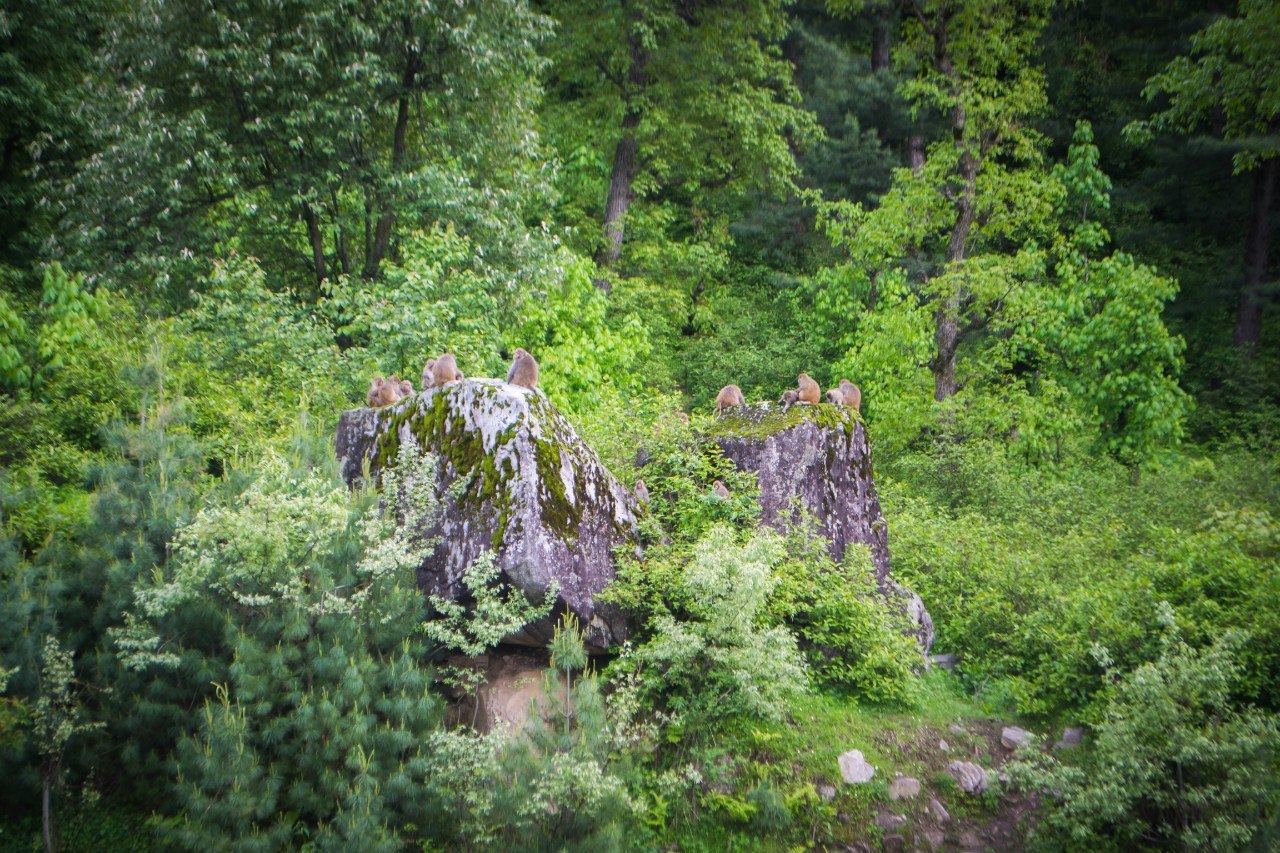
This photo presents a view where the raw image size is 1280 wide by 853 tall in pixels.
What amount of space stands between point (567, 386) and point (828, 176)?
1050 cm

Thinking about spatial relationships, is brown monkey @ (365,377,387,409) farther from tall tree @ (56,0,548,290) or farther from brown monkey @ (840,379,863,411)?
brown monkey @ (840,379,863,411)

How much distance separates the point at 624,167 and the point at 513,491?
54.5ft

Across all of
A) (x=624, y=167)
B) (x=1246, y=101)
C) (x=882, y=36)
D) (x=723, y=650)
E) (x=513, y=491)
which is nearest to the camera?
(x=723, y=650)

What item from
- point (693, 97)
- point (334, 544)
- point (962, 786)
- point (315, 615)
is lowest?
point (962, 786)

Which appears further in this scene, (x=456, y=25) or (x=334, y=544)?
(x=456, y=25)

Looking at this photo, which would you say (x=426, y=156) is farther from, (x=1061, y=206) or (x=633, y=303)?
(x=1061, y=206)

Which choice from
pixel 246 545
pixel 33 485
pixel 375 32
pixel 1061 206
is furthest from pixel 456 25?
pixel 1061 206

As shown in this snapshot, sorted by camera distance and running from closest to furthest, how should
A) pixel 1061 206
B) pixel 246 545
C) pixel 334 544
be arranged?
pixel 246 545
pixel 334 544
pixel 1061 206

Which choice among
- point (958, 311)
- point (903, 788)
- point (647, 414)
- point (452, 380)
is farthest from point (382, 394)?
point (958, 311)

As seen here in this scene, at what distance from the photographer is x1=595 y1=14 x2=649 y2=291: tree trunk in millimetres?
21547

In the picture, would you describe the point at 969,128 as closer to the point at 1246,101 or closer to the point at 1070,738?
the point at 1246,101

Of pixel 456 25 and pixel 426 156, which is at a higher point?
pixel 456 25

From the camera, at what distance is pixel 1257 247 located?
64.1 feet

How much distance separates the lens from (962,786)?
24.7 ft
